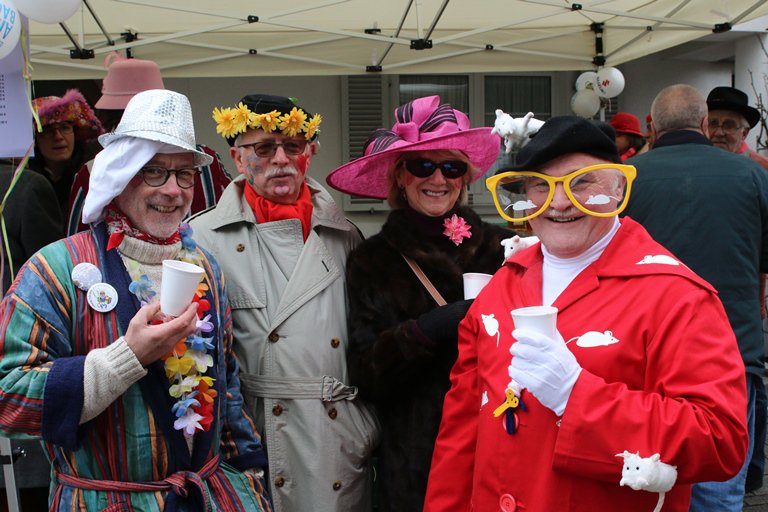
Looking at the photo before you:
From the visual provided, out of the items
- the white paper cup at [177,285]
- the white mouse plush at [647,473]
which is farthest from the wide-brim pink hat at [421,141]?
the white mouse plush at [647,473]

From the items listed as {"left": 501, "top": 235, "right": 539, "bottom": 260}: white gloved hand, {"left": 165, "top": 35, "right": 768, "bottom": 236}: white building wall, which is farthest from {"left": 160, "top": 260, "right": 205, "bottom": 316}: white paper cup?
{"left": 165, "top": 35, "right": 768, "bottom": 236}: white building wall

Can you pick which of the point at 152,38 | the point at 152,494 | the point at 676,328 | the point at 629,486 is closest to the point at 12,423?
the point at 152,494

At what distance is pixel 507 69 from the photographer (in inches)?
263

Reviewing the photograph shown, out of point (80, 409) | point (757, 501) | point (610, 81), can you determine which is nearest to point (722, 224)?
point (757, 501)

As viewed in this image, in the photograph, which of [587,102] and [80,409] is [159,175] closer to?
[80,409]

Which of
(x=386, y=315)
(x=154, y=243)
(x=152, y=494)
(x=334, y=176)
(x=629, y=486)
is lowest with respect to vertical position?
(x=152, y=494)

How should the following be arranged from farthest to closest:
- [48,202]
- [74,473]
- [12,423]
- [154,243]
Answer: [48,202], [154,243], [74,473], [12,423]

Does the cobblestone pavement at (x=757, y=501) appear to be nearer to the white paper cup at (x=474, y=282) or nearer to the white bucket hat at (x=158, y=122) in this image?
the white paper cup at (x=474, y=282)

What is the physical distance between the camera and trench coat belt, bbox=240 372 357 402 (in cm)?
276

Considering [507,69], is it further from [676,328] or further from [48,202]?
[676,328]

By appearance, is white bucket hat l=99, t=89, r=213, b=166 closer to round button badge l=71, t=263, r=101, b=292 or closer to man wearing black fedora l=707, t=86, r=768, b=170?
round button badge l=71, t=263, r=101, b=292

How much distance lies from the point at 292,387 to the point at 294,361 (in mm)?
96

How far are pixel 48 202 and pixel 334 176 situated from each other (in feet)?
5.43

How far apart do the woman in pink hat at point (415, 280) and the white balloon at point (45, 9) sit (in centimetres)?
125
